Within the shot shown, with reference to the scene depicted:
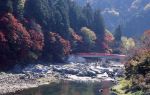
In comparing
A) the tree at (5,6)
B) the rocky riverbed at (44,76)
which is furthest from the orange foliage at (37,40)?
the tree at (5,6)

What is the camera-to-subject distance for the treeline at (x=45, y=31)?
74312 millimetres

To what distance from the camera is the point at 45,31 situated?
98375 mm

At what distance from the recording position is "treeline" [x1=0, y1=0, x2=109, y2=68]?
74312 mm

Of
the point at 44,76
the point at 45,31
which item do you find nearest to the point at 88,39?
the point at 45,31

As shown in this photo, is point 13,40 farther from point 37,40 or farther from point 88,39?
point 88,39

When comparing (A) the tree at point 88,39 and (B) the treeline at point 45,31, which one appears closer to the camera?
(B) the treeline at point 45,31

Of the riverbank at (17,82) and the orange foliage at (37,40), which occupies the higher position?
the orange foliage at (37,40)

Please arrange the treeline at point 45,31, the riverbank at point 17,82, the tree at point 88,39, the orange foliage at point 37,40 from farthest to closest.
Answer: 1. the tree at point 88,39
2. the orange foliage at point 37,40
3. the treeline at point 45,31
4. the riverbank at point 17,82

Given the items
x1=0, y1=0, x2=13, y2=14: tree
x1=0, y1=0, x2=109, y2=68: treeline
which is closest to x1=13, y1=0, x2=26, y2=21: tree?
x1=0, y1=0, x2=109, y2=68: treeline

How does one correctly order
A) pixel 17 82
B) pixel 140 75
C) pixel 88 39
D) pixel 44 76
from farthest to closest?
1. pixel 88 39
2. pixel 44 76
3. pixel 17 82
4. pixel 140 75

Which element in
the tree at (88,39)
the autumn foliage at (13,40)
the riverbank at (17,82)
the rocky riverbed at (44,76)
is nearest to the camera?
the riverbank at (17,82)

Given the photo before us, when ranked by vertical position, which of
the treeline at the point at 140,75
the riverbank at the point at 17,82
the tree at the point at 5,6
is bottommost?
the riverbank at the point at 17,82

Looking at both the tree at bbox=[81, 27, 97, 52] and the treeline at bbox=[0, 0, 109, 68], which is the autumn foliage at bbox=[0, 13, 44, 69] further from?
the tree at bbox=[81, 27, 97, 52]

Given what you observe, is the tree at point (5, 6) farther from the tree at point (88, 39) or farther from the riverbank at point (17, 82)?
the tree at point (88, 39)
